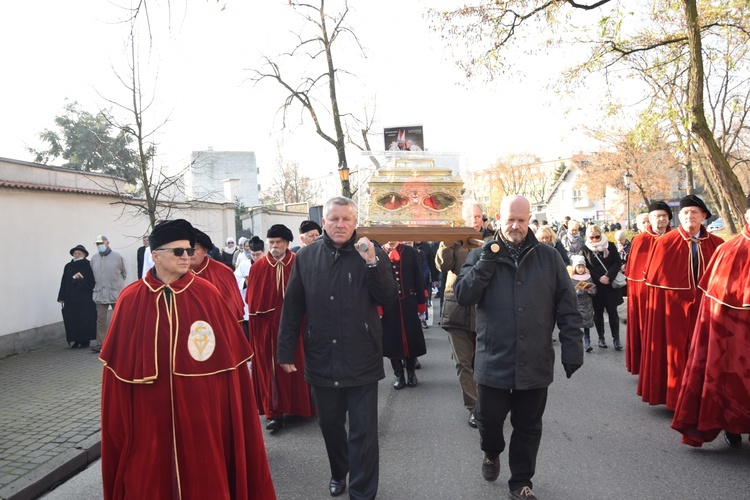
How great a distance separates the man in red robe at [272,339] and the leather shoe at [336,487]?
176 cm

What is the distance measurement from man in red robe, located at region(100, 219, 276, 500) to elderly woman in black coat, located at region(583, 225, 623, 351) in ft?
24.8

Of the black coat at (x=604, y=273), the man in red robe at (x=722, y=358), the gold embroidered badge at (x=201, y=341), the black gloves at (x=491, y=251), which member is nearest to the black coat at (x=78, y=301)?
the gold embroidered badge at (x=201, y=341)

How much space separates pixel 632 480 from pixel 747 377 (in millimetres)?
1295

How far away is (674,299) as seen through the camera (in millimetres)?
6152

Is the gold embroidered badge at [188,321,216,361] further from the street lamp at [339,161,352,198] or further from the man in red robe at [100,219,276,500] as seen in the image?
the street lamp at [339,161,352,198]

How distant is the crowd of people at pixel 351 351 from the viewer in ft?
11.4

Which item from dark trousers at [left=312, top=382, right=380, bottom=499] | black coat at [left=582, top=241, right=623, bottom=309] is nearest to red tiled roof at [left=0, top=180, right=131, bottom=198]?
dark trousers at [left=312, top=382, right=380, bottom=499]

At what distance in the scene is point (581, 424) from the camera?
5965 millimetres

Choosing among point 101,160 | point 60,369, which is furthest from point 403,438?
point 101,160

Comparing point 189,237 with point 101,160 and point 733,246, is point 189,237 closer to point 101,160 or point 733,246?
point 733,246

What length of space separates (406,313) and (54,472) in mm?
4474

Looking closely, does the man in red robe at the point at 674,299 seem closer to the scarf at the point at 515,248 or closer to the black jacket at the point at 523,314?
the black jacket at the point at 523,314

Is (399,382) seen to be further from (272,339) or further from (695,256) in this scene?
(695,256)

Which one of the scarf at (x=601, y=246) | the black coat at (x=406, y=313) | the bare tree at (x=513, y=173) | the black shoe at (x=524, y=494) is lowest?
the black shoe at (x=524, y=494)
